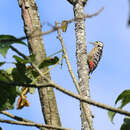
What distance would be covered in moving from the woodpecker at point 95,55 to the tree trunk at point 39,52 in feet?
20.7

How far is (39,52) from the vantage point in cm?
252

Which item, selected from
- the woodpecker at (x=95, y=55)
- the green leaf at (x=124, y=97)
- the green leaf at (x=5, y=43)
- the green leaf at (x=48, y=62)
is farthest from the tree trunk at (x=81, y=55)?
the woodpecker at (x=95, y=55)

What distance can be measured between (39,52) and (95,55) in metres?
7.61

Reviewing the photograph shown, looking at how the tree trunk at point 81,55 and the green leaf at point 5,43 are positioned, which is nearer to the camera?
the green leaf at point 5,43

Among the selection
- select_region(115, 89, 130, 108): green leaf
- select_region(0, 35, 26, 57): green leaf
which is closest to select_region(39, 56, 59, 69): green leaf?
select_region(0, 35, 26, 57): green leaf

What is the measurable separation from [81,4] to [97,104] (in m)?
4.27

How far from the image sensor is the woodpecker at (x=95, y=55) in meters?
9.45

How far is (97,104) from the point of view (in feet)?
5.57

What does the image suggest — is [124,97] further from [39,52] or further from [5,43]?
[5,43]

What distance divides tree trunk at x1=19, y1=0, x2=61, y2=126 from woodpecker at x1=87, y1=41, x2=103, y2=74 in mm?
6308

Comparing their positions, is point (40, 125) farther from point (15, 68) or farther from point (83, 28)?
point (83, 28)

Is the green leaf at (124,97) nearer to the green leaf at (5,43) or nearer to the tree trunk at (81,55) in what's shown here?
the green leaf at (5,43)

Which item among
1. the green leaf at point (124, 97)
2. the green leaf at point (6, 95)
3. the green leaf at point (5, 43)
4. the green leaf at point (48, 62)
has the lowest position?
the green leaf at point (124, 97)

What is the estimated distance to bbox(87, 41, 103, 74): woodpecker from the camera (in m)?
9.45
